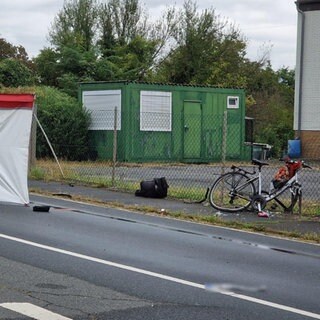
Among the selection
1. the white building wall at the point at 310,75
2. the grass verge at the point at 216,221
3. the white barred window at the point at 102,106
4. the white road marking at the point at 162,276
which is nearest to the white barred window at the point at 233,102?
the white building wall at the point at 310,75

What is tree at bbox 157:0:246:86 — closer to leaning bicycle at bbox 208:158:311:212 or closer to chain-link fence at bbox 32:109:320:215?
chain-link fence at bbox 32:109:320:215

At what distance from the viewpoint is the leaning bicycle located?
1365 centimetres

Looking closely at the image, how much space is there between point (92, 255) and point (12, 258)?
973mm

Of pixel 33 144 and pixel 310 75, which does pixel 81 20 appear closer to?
pixel 310 75

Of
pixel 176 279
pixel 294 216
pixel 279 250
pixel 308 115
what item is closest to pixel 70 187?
pixel 294 216

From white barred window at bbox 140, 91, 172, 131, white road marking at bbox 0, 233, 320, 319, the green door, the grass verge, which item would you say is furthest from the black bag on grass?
the green door

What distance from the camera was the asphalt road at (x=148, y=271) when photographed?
6.56 meters

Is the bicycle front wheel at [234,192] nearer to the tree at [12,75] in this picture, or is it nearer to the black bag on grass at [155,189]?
the black bag on grass at [155,189]

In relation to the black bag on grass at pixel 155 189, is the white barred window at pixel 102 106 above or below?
above

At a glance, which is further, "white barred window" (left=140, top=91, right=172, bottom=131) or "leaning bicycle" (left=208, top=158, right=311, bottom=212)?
"white barred window" (left=140, top=91, right=172, bottom=131)

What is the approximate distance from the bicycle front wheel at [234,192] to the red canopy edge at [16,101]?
3.89 m

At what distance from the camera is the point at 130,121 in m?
27.2

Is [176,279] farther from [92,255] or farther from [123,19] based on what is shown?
[123,19]

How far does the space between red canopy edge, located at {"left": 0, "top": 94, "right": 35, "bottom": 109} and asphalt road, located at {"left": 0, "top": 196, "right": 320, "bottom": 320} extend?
85.9 inches
